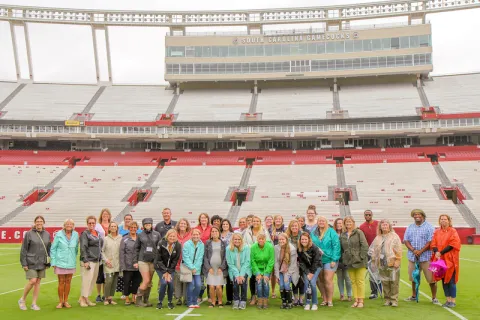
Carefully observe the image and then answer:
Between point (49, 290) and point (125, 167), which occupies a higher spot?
point (125, 167)

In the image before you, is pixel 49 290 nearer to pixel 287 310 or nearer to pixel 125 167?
pixel 287 310

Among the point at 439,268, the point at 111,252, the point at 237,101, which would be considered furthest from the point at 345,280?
the point at 237,101

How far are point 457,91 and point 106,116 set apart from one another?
119 feet

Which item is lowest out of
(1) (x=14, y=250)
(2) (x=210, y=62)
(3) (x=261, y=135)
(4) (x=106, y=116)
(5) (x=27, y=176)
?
(1) (x=14, y=250)

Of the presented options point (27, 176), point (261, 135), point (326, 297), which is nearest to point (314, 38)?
point (261, 135)

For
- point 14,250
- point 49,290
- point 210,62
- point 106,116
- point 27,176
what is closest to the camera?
point 49,290

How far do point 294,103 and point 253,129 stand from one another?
23.2ft

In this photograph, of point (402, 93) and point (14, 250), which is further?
point (402, 93)

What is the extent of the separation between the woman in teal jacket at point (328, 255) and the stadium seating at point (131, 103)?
37.1 m

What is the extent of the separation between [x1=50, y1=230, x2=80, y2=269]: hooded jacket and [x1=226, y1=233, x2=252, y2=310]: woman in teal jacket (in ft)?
11.3

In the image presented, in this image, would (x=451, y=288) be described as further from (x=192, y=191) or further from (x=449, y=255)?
(x=192, y=191)

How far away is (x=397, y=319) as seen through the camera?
8.36 meters

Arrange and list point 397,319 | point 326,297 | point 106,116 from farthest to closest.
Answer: point 106,116 → point 326,297 → point 397,319

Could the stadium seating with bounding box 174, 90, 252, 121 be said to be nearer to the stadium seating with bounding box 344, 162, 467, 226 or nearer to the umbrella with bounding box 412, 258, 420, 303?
the stadium seating with bounding box 344, 162, 467, 226
